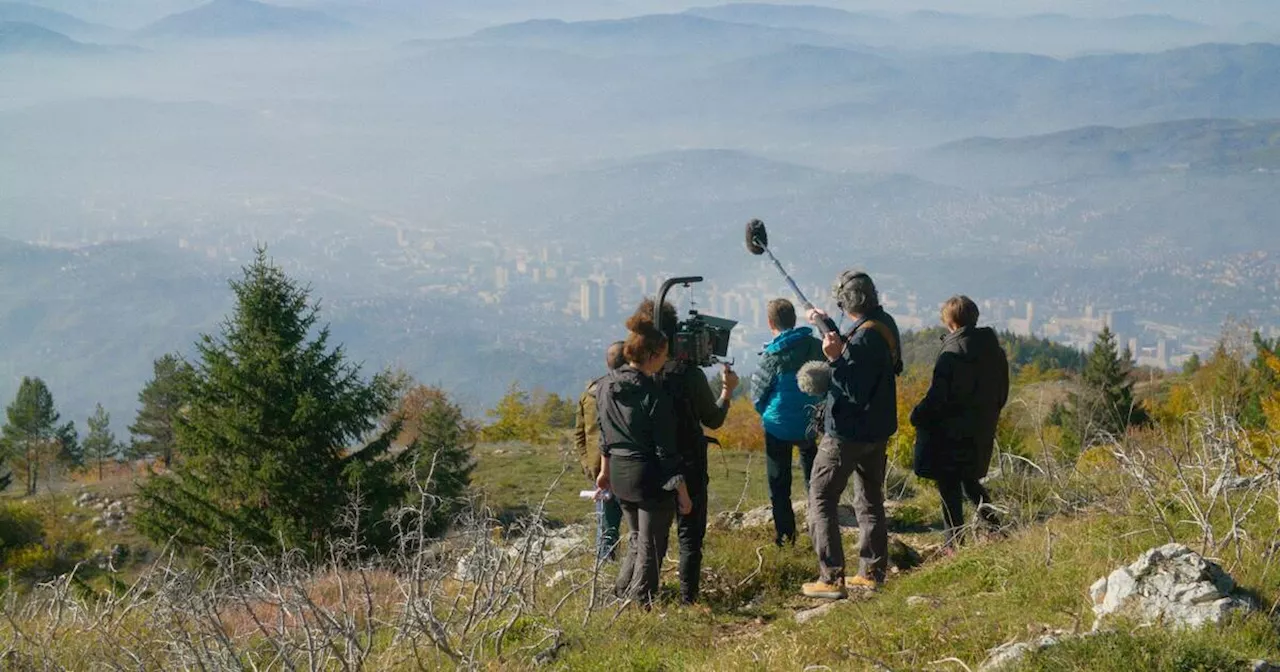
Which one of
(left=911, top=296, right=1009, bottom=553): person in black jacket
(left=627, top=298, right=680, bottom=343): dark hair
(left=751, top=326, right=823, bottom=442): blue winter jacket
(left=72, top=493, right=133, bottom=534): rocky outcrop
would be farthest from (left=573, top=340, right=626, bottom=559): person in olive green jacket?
(left=72, top=493, right=133, bottom=534): rocky outcrop

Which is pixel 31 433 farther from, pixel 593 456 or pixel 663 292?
pixel 663 292

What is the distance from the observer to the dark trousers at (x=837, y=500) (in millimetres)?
6246

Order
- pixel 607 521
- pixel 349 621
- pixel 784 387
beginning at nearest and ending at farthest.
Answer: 1. pixel 349 621
2. pixel 784 387
3. pixel 607 521

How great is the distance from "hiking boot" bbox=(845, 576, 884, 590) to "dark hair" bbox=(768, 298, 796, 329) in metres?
Result: 1.76

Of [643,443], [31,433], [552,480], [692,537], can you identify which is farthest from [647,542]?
[31,433]

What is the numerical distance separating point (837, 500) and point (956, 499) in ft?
4.02

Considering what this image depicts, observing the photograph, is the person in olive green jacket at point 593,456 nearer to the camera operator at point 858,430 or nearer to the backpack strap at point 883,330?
the camera operator at point 858,430

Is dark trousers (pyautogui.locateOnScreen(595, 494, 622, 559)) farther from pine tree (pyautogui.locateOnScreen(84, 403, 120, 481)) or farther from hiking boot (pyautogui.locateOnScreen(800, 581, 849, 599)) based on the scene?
pine tree (pyautogui.locateOnScreen(84, 403, 120, 481))

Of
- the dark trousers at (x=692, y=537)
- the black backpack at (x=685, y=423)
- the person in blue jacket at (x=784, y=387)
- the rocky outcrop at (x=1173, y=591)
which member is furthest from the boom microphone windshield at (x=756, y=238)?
the rocky outcrop at (x=1173, y=591)

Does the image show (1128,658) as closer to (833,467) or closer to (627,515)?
(833,467)

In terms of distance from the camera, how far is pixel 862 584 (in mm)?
6426

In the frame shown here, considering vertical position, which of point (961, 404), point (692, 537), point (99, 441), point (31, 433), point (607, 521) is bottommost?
point (99, 441)

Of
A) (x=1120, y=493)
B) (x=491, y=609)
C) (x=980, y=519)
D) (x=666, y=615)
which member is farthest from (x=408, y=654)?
(x=1120, y=493)

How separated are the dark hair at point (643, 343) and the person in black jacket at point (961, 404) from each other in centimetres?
201
